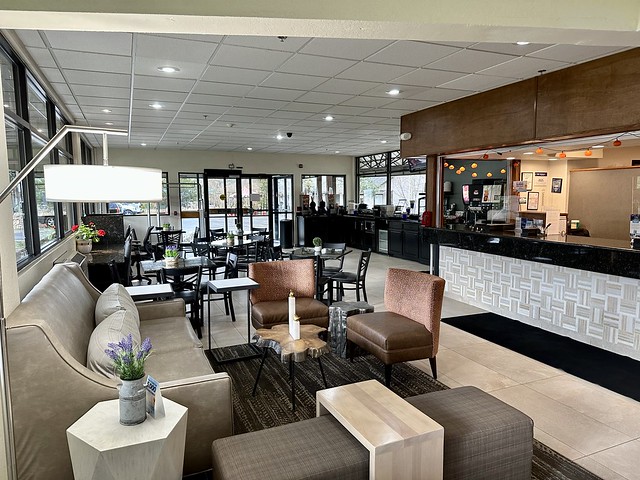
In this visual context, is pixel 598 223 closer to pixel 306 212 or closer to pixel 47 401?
pixel 306 212

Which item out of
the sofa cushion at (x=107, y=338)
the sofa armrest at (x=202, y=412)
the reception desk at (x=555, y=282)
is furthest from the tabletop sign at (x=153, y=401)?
the reception desk at (x=555, y=282)

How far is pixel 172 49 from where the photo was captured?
3842 mm

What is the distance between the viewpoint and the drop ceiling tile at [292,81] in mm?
4746

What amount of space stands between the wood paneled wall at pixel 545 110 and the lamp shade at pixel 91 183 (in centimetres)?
435

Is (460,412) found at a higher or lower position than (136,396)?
lower

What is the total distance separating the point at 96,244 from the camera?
6.66 meters

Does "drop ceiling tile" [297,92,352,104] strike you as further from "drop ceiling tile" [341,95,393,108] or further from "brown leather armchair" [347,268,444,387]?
"brown leather armchair" [347,268,444,387]

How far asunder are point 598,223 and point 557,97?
5406 mm

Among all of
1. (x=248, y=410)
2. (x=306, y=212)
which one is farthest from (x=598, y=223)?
(x=248, y=410)

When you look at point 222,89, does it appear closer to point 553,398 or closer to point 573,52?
point 573,52

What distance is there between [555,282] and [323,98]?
148 inches

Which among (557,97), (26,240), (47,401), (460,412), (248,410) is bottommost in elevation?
(248,410)

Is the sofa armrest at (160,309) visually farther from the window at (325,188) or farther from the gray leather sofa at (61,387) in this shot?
the window at (325,188)

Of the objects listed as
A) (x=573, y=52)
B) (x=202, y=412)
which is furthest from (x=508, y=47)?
(x=202, y=412)
